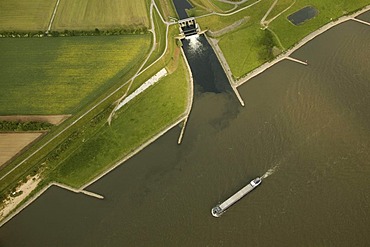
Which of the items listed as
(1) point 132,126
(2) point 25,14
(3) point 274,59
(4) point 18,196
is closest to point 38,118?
(4) point 18,196

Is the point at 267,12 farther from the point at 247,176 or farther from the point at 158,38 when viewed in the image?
the point at 247,176

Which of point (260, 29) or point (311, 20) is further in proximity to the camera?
point (311, 20)

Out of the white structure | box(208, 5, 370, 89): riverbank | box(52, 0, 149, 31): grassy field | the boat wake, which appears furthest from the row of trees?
the boat wake

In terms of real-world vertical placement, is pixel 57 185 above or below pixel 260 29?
below

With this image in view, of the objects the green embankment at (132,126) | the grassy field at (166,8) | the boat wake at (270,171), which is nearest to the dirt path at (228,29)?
the grassy field at (166,8)

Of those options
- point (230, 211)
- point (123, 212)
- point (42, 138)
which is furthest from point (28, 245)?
point (230, 211)

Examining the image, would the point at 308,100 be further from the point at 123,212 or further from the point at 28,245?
the point at 28,245

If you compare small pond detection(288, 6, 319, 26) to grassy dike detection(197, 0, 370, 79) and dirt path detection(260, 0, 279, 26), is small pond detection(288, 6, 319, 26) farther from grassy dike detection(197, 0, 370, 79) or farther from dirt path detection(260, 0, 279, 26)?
dirt path detection(260, 0, 279, 26)
